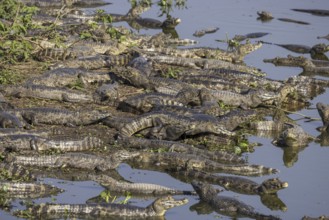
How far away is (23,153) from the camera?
12.6 m

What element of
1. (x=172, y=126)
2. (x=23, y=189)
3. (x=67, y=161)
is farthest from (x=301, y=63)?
(x=23, y=189)

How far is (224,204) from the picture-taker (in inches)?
449

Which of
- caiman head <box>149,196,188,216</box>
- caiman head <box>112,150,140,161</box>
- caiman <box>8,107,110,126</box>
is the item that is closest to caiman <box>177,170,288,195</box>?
caiman head <box>112,150,140,161</box>

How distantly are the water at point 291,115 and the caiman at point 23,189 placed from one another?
17 cm

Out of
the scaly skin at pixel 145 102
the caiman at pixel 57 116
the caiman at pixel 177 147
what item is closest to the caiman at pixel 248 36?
the scaly skin at pixel 145 102

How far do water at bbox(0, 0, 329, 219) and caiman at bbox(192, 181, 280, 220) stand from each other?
0.11 metres

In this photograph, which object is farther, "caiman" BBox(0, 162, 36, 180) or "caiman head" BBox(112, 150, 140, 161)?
"caiman head" BBox(112, 150, 140, 161)

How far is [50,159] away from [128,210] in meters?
1.89

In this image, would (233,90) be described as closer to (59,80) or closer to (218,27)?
(59,80)

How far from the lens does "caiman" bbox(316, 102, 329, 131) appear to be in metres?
15.6

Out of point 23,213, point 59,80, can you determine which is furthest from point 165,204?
point 59,80

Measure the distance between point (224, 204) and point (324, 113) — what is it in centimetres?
489

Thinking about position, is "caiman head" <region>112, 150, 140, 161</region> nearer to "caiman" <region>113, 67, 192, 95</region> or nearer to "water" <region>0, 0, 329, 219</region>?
"water" <region>0, 0, 329, 219</region>

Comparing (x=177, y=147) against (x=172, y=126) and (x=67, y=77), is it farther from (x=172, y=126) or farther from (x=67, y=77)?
(x=67, y=77)
